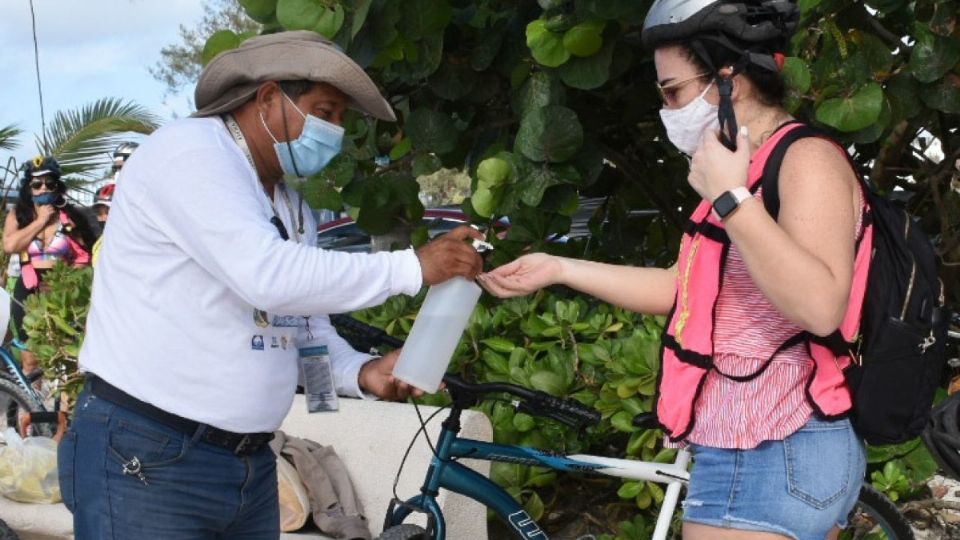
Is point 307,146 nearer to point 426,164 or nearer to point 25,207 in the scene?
point 426,164

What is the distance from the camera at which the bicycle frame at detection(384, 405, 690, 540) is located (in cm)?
362

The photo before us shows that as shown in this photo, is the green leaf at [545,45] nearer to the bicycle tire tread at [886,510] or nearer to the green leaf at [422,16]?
the green leaf at [422,16]

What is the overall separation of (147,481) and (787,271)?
137cm

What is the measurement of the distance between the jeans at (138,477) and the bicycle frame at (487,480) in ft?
3.32

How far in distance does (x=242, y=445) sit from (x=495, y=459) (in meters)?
1.20

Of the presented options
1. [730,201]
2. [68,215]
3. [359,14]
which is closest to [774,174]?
[730,201]

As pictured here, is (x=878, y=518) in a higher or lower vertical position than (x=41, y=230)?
lower

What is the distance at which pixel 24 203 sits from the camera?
938 centimetres

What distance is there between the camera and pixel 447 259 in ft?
8.97

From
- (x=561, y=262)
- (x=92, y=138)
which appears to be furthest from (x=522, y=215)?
(x=92, y=138)

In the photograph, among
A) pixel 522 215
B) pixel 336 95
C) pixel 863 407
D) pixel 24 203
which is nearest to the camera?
pixel 863 407

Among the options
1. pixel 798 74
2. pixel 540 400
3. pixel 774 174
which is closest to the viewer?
pixel 774 174

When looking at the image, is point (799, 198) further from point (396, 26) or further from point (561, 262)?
point (396, 26)

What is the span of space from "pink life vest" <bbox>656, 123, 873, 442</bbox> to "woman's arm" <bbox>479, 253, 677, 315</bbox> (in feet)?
0.98
